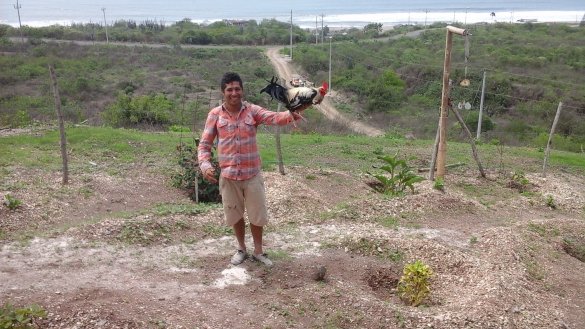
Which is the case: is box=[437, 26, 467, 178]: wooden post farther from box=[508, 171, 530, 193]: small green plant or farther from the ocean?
the ocean

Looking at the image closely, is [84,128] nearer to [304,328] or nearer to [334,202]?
[334,202]

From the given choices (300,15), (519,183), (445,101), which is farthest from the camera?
(300,15)

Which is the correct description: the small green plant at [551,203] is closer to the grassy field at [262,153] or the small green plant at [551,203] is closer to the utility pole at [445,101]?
the utility pole at [445,101]

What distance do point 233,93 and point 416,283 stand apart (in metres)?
2.46

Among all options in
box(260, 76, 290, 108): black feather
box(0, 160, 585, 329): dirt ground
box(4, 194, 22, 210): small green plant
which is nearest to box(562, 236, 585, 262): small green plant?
box(0, 160, 585, 329): dirt ground

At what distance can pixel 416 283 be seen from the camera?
5.20 m

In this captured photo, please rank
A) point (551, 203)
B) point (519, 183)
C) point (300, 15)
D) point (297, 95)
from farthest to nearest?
point (300, 15) → point (519, 183) → point (551, 203) → point (297, 95)

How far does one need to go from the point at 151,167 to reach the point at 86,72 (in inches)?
1166

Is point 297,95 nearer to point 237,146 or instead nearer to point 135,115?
point 237,146

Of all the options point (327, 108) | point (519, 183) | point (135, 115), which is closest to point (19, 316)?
point (519, 183)

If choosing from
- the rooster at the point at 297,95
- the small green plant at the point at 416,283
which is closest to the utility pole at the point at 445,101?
the small green plant at the point at 416,283

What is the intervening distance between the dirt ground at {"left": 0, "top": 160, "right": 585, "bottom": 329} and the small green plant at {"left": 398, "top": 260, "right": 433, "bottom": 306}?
0.12 m

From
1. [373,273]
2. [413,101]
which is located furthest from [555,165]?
[413,101]

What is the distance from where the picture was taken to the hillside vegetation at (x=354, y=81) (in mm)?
23766
